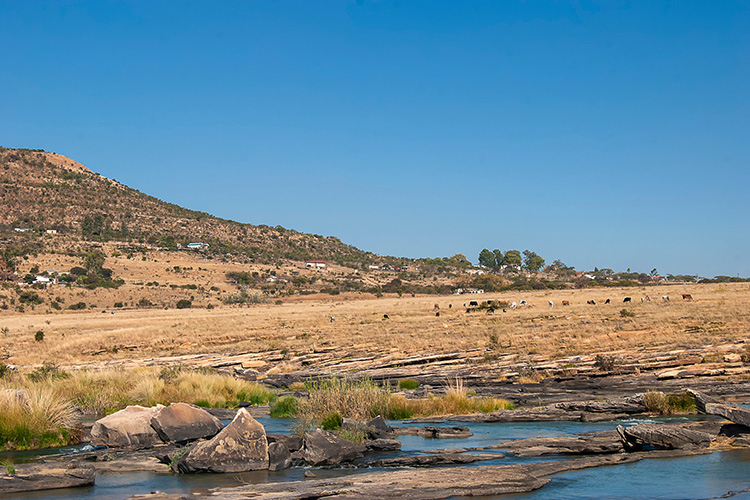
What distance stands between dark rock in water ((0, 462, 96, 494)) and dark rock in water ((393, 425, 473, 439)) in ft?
25.2

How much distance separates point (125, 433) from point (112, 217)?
461ft

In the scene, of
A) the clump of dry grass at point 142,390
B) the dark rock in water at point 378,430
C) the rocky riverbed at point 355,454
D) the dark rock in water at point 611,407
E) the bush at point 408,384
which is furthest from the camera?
the bush at point 408,384

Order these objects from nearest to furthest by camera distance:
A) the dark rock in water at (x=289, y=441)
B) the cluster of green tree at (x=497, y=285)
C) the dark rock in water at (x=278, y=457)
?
the dark rock in water at (x=278, y=457) → the dark rock in water at (x=289, y=441) → the cluster of green tree at (x=497, y=285)

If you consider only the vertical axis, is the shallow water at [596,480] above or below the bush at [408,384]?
above

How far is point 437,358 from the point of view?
3275 centimetres

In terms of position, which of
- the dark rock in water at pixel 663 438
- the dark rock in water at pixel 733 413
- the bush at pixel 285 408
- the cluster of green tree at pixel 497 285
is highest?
the cluster of green tree at pixel 497 285

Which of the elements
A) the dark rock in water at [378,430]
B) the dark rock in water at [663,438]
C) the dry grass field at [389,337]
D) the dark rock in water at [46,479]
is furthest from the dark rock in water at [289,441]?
the dry grass field at [389,337]

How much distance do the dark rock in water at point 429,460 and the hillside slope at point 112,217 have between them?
130 m

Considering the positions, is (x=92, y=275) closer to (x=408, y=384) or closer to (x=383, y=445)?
(x=408, y=384)

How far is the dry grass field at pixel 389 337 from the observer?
3356 centimetres

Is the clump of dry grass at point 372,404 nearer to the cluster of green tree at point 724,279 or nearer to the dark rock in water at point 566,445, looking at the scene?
the dark rock in water at point 566,445

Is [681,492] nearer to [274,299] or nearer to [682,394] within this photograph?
[682,394]

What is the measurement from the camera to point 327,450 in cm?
1348

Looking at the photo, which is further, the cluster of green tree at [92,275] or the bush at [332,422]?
the cluster of green tree at [92,275]
